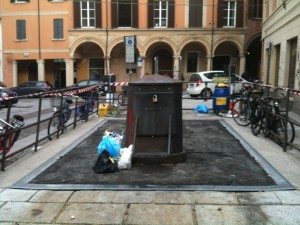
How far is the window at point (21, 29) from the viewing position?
33.5m

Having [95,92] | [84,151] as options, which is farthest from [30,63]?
[84,151]

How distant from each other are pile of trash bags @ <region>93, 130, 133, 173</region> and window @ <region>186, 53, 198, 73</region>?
2857cm

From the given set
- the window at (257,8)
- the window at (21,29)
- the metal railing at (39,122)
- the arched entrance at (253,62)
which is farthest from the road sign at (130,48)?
the window at (21,29)

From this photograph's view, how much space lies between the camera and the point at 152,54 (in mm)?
34406

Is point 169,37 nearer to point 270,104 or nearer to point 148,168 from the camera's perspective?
point 270,104

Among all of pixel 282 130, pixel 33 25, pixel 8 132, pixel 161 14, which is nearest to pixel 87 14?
pixel 33 25

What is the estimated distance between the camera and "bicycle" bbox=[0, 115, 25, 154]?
A: 6162 mm

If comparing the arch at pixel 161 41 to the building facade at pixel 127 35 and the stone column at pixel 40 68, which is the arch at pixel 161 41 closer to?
the building facade at pixel 127 35

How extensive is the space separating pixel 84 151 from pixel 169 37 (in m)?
25.8

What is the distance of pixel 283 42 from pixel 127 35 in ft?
57.6

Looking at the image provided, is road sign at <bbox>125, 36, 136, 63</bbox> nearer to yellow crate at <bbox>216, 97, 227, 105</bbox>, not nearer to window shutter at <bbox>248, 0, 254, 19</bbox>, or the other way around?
yellow crate at <bbox>216, 97, 227, 105</bbox>

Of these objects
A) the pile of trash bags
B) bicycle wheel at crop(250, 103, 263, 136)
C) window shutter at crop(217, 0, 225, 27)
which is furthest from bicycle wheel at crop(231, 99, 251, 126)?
window shutter at crop(217, 0, 225, 27)

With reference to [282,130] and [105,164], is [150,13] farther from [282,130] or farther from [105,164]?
[105,164]

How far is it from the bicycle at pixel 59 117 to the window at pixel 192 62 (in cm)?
2490
